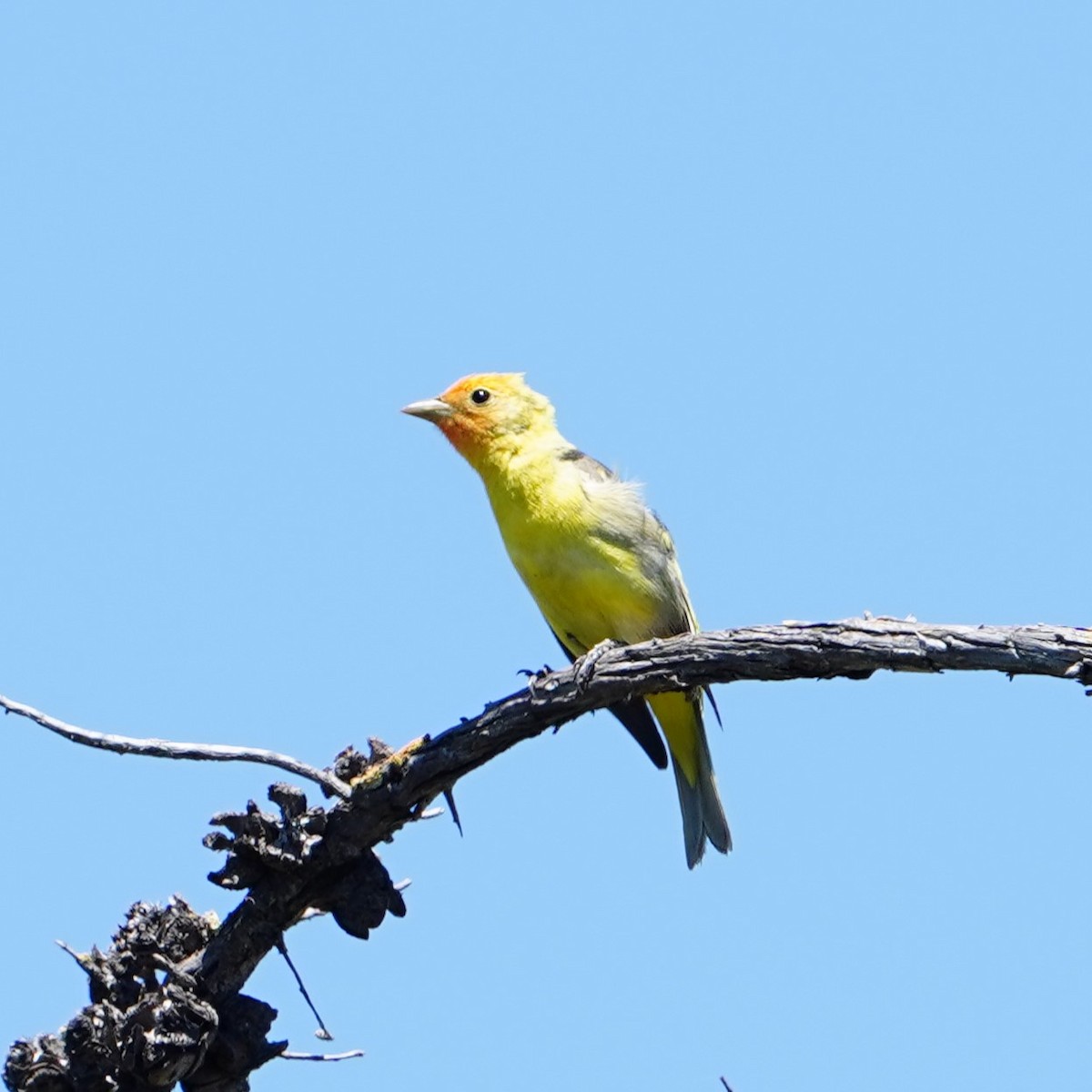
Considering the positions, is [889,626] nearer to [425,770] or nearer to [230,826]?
[425,770]

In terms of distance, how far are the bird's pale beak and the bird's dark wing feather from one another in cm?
124

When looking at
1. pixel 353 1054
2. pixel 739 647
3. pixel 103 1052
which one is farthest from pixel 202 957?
pixel 739 647

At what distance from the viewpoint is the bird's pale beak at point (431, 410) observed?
818cm

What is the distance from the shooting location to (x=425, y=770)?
223 inches

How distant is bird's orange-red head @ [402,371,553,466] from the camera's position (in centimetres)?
798

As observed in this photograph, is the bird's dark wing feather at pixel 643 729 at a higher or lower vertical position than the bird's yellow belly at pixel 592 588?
lower

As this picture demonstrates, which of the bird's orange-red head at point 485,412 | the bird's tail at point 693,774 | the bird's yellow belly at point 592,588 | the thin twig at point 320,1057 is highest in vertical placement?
the bird's orange-red head at point 485,412

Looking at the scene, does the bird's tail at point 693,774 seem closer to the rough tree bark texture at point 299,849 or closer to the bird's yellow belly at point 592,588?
the bird's yellow belly at point 592,588

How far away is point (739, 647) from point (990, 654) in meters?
0.85

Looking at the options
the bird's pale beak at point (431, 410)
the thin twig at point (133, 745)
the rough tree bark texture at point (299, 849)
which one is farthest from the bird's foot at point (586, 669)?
the bird's pale beak at point (431, 410)

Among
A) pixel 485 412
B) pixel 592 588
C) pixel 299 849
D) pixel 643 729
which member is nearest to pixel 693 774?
pixel 643 729

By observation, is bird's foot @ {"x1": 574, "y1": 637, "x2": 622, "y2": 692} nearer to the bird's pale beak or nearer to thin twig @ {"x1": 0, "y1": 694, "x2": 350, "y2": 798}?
thin twig @ {"x1": 0, "y1": 694, "x2": 350, "y2": 798}

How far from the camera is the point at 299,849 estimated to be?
5.57 metres

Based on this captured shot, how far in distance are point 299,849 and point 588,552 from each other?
7.32 ft
